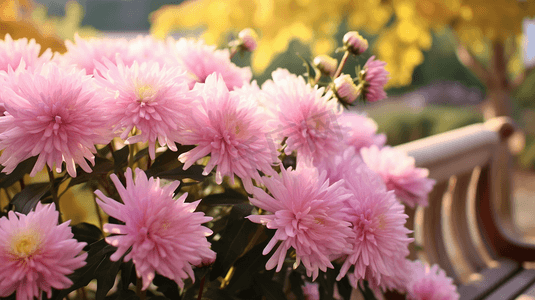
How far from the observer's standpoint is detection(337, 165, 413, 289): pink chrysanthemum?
49cm

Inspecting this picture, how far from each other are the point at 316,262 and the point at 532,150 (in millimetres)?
6453

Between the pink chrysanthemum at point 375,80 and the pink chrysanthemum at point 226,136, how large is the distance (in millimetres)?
176

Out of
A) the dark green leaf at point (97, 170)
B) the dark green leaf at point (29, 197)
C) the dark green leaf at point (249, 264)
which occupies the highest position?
the dark green leaf at point (97, 170)

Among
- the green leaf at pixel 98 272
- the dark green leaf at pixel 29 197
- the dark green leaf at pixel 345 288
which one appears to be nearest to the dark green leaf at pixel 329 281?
the dark green leaf at pixel 345 288

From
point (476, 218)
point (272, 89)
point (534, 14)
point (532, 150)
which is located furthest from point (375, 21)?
point (532, 150)

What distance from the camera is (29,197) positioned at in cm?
51

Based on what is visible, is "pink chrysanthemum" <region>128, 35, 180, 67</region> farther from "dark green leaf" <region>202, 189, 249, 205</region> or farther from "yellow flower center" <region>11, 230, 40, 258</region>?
"yellow flower center" <region>11, 230, 40, 258</region>

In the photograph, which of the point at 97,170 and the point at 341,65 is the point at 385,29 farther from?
the point at 97,170

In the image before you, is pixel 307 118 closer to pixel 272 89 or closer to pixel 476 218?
pixel 272 89

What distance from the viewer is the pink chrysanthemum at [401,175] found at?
691 mm

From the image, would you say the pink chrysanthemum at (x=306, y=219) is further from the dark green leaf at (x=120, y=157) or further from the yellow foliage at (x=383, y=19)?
the yellow foliage at (x=383, y=19)

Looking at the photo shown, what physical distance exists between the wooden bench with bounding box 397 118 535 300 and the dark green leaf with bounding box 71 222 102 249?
846 mm

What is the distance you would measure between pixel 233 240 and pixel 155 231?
0.13 m

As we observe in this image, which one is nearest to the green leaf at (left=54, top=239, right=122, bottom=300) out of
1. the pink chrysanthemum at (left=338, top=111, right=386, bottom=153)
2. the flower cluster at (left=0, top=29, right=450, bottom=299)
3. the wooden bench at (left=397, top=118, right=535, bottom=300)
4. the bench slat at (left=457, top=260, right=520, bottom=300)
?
the flower cluster at (left=0, top=29, right=450, bottom=299)
